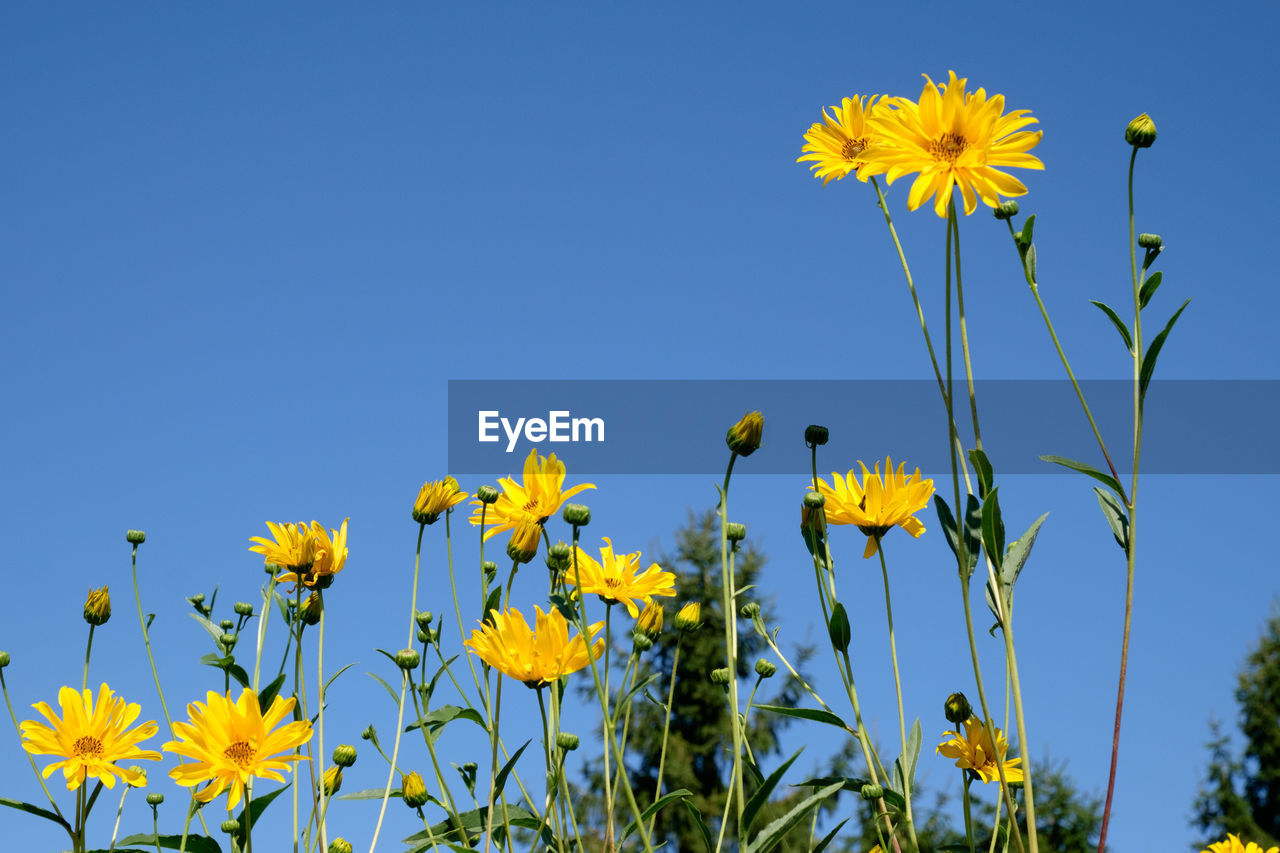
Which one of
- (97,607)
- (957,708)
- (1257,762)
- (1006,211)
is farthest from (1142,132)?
(1257,762)

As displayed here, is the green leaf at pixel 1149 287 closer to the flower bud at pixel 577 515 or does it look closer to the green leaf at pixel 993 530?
the green leaf at pixel 993 530

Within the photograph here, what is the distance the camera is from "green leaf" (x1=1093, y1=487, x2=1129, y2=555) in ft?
4.76

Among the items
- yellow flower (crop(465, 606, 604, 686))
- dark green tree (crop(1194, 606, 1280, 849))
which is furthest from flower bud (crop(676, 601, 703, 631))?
dark green tree (crop(1194, 606, 1280, 849))

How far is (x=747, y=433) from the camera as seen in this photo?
→ 1529 millimetres

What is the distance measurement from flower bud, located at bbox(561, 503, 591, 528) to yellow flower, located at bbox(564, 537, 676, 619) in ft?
0.65

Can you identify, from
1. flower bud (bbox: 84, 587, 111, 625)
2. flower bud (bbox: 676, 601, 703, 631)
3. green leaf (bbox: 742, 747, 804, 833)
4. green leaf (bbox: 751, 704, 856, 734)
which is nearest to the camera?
green leaf (bbox: 742, 747, 804, 833)

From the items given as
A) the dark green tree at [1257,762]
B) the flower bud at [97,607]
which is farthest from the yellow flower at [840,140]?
the dark green tree at [1257,762]

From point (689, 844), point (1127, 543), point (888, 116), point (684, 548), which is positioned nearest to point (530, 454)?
point (888, 116)

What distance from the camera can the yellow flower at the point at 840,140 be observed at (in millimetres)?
A: 1784

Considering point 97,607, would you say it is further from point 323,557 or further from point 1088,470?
point 1088,470

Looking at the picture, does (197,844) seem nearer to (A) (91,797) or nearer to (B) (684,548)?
(A) (91,797)

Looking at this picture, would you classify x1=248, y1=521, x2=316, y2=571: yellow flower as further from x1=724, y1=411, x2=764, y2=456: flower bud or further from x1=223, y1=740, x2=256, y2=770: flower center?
x1=724, y1=411, x2=764, y2=456: flower bud

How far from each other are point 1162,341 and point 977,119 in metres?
0.39

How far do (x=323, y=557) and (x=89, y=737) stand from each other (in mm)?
534
